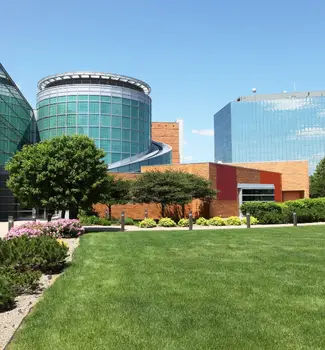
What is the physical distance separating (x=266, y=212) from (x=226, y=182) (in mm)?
11120

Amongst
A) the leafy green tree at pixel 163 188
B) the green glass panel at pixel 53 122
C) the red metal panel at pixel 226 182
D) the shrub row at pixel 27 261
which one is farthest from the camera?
the green glass panel at pixel 53 122

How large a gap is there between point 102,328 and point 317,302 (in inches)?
146

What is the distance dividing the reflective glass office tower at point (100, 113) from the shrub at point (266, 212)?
33.2m

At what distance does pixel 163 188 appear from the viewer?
33531 millimetres

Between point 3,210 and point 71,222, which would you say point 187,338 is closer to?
point 71,222

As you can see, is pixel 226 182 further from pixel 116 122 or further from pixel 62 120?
pixel 62 120

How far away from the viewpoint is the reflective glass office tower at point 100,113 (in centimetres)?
6488

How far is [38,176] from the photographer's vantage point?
878 inches

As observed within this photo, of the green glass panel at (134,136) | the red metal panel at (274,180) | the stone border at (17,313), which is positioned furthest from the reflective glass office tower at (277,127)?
the stone border at (17,313)

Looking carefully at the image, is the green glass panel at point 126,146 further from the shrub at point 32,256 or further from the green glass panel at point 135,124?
the shrub at point 32,256

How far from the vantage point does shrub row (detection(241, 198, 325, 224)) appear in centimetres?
3164

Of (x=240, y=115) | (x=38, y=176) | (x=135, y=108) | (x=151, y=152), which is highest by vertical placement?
(x=240, y=115)

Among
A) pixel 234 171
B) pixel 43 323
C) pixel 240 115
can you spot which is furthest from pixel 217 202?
pixel 240 115

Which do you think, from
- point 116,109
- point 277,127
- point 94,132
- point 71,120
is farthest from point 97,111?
point 277,127
